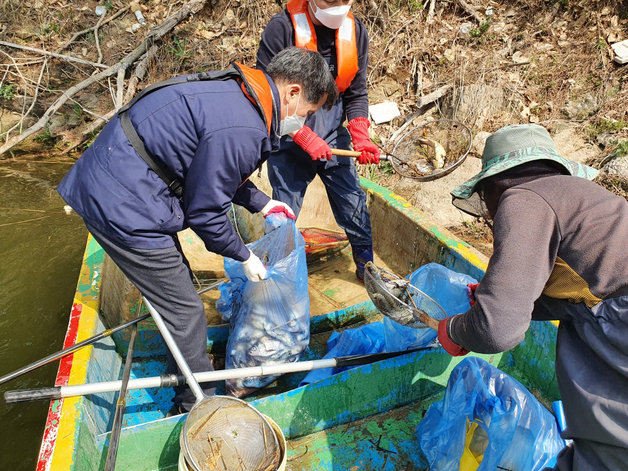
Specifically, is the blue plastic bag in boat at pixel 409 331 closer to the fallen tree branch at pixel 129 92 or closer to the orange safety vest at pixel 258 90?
the orange safety vest at pixel 258 90

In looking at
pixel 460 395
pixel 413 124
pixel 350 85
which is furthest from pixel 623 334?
pixel 413 124

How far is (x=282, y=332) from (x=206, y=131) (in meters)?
1.10

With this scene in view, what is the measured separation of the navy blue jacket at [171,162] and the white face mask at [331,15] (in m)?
1.01

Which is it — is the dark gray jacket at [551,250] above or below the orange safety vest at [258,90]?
below

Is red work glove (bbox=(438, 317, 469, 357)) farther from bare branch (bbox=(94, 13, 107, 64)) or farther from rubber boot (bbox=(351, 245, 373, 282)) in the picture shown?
bare branch (bbox=(94, 13, 107, 64))

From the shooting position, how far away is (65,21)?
23.7 ft

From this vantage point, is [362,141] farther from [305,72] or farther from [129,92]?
[129,92]

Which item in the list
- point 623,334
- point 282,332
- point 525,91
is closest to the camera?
point 623,334

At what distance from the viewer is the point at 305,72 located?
1820 mm

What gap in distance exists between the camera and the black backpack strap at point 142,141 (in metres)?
1.68

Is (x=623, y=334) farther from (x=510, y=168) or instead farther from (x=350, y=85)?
(x=350, y=85)

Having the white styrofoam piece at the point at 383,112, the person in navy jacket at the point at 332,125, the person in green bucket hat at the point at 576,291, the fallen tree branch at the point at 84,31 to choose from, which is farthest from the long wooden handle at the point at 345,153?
the fallen tree branch at the point at 84,31

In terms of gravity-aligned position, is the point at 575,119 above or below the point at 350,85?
below

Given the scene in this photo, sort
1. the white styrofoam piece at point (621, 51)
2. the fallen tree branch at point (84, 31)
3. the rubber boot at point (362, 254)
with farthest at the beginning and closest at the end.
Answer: the fallen tree branch at point (84, 31) → the white styrofoam piece at point (621, 51) → the rubber boot at point (362, 254)
